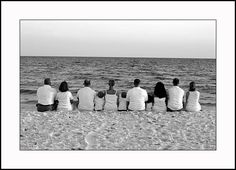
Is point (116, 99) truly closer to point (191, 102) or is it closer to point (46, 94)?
point (46, 94)

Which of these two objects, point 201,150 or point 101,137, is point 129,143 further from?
point 201,150

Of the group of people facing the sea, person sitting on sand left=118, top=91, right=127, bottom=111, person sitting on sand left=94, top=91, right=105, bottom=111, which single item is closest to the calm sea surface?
the group of people facing the sea

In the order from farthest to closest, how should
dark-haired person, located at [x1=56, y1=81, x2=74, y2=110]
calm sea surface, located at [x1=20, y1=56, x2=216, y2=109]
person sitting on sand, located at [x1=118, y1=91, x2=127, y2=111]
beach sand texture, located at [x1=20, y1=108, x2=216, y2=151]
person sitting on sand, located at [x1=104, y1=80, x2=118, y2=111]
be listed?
calm sea surface, located at [x1=20, y1=56, x2=216, y2=109] < person sitting on sand, located at [x1=118, y1=91, x2=127, y2=111] < person sitting on sand, located at [x1=104, y1=80, x2=118, y2=111] < dark-haired person, located at [x1=56, y1=81, x2=74, y2=110] < beach sand texture, located at [x1=20, y1=108, x2=216, y2=151]

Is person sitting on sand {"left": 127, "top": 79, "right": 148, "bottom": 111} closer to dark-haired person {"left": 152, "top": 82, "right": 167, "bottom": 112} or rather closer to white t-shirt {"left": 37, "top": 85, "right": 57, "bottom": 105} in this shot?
dark-haired person {"left": 152, "top": 82, "right": 167, "bottom": 112}

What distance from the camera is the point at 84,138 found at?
324 inches

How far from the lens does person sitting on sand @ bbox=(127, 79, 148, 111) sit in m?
10.4

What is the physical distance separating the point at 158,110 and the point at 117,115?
1380mm

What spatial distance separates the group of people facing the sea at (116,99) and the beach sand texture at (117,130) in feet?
0.92

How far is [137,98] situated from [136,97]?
0.06 meters

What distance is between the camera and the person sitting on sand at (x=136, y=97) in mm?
10391

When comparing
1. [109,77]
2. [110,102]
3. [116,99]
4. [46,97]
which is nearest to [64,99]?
[46,97]

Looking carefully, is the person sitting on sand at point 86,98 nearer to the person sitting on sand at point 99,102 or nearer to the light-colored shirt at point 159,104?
the person sitting on sand at point 99,102

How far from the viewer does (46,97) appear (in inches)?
412

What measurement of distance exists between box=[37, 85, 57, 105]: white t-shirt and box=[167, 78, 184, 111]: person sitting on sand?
3.67 metres
